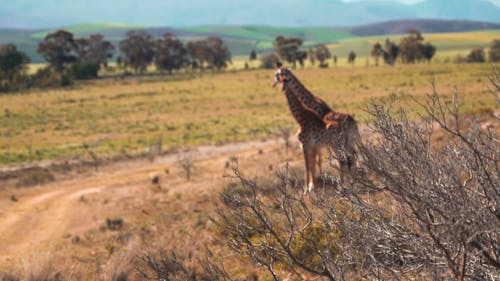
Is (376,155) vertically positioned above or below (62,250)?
above

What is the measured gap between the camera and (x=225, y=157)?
23.8 meters

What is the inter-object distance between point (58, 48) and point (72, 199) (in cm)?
9035

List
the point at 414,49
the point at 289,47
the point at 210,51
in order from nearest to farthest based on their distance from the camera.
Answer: the point at 414,49 → the point at 210,51 → the point at 289,47

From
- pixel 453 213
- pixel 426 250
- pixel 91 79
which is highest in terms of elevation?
pixel 453 213

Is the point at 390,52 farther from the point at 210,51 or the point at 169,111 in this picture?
the point at 169,111

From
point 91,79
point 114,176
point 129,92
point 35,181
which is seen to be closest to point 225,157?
point 114,176

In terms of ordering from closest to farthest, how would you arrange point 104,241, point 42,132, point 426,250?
point 426,250, point 104,241, point 42,132

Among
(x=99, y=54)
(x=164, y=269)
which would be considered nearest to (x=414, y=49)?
(x=99, y=54)

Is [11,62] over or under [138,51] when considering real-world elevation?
under

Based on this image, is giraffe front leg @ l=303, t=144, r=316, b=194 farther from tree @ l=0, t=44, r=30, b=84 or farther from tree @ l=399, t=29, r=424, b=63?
tree @ l=399, t=29, r=424, b=63

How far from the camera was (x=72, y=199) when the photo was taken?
16375 millimetres

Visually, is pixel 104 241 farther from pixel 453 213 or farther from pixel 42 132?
pixel 42 132

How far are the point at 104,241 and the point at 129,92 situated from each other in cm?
5334

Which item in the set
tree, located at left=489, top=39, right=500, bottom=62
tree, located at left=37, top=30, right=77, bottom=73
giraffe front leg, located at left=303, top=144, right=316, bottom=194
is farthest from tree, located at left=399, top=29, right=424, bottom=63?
giraffe front leg, located at left=303, top=144, right=316, bottom=194
